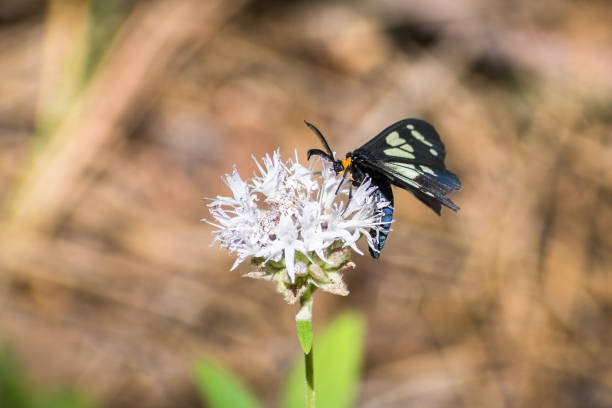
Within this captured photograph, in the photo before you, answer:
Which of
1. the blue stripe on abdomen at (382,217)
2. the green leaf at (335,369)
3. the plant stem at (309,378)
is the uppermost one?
the blue stripe on abdomen at (382,217)

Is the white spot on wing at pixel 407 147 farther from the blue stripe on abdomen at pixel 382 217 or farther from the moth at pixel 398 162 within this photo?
the blue stripe on abdomen at pixel 382 217

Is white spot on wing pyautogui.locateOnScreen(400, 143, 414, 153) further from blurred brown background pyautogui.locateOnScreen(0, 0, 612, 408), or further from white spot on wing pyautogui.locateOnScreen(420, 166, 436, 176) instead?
blurred brown background pyautogui.locateOnScreen(0, 0, 612, 408)

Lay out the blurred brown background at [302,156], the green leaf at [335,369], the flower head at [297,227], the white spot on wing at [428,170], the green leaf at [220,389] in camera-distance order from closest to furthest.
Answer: the flower head at [297,227], the white spot on wing at [428,170], the green leaf at [220,389], the green leaf at [335,369], the blurred brown background at [302,156]

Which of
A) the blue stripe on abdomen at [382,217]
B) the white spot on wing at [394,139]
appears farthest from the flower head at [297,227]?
the white spot on wing at [394,139]

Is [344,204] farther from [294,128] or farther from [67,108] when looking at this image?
[67,108]

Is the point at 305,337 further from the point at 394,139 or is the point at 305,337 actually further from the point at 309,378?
the point at 394,139

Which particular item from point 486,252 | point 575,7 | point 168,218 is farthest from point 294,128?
point 575,7
